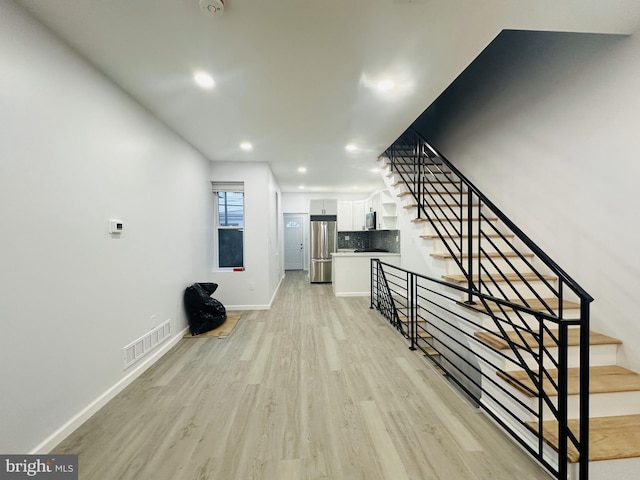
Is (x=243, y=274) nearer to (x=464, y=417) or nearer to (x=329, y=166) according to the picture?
(x=329, y=166)

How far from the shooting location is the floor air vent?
2.20 metres

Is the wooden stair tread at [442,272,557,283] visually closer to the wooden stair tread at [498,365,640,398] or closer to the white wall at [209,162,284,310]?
the wooden stair tread at [498,365,640,398]

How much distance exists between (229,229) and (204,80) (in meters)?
2.84

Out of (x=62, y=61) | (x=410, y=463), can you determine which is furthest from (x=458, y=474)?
(x=62, y=61)

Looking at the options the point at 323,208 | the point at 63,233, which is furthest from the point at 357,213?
the point at 63,233

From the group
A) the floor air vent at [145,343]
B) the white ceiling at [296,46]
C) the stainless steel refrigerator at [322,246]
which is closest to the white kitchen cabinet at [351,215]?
the stainless steel refrigerator at [322,246]

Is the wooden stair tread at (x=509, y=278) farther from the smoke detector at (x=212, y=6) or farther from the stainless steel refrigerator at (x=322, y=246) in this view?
the stainless steel refrigerator at (x=322, y=246)

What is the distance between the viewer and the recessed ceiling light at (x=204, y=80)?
196 centimetres

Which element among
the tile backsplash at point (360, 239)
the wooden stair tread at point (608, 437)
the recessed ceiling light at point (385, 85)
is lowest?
the wooden stair tread at point (608, 437)

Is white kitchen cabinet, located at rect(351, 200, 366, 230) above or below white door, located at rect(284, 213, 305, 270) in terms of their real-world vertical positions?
above

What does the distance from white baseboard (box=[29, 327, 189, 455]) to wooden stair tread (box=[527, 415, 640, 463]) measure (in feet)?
9.55

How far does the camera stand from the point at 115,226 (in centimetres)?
204

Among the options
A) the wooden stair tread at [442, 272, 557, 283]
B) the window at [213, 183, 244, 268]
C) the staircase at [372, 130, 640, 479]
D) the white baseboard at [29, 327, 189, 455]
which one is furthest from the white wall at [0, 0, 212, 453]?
the wooden stair tread at [442, 272, 557, 283]

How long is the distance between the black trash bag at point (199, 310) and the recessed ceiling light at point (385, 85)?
331 centimetres
